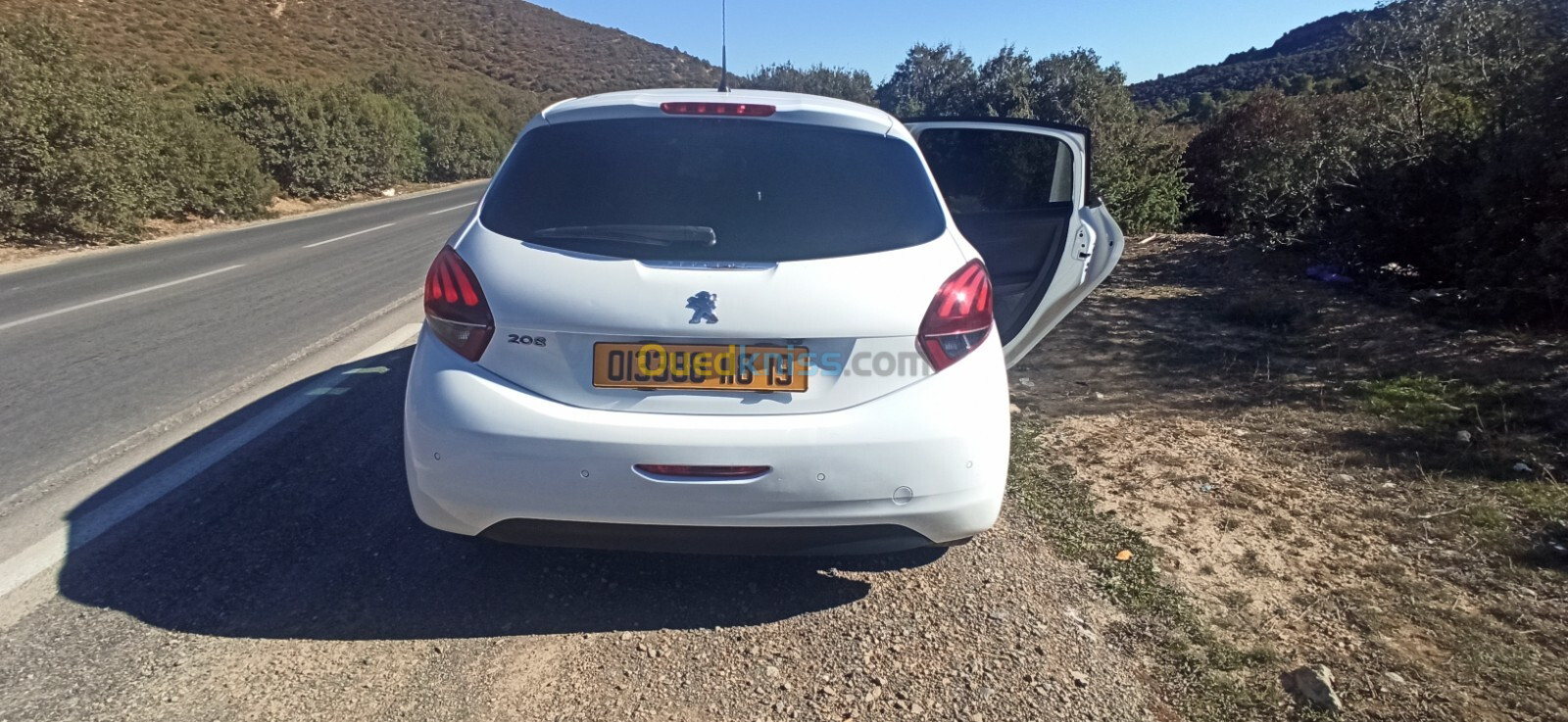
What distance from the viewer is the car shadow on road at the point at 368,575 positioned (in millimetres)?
2855

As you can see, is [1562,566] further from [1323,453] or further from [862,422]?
[862,422]

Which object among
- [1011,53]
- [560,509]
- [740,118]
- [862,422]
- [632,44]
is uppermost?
[632,44]

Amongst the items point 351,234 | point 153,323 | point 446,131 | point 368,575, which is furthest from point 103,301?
point 446,131

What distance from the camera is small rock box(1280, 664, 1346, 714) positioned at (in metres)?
2.41

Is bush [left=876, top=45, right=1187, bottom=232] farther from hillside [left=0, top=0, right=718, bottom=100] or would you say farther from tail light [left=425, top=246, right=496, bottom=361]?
hillside [left=0, top=0, right=718, bottom=100]

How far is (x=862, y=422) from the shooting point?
257 centimetres

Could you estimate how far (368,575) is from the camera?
3.10m

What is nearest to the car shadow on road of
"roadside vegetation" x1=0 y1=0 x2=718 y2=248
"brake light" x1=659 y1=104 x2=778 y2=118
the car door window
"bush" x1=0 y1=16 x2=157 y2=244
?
"brake light" x1=659 y1=104 x2=778 y2=118

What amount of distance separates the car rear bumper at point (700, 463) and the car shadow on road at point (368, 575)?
0.36 m

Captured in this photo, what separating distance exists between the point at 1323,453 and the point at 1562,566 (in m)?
1.19

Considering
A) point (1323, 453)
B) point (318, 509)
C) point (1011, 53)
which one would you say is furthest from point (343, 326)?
point (1011, 53)

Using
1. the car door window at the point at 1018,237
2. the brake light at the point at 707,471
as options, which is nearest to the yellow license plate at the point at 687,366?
the brake light at the point at 707,471

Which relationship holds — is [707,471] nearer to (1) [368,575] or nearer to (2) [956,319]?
(2) [956,319]

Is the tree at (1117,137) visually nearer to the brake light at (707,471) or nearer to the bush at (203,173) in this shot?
Result: the brake light at (707,471)
